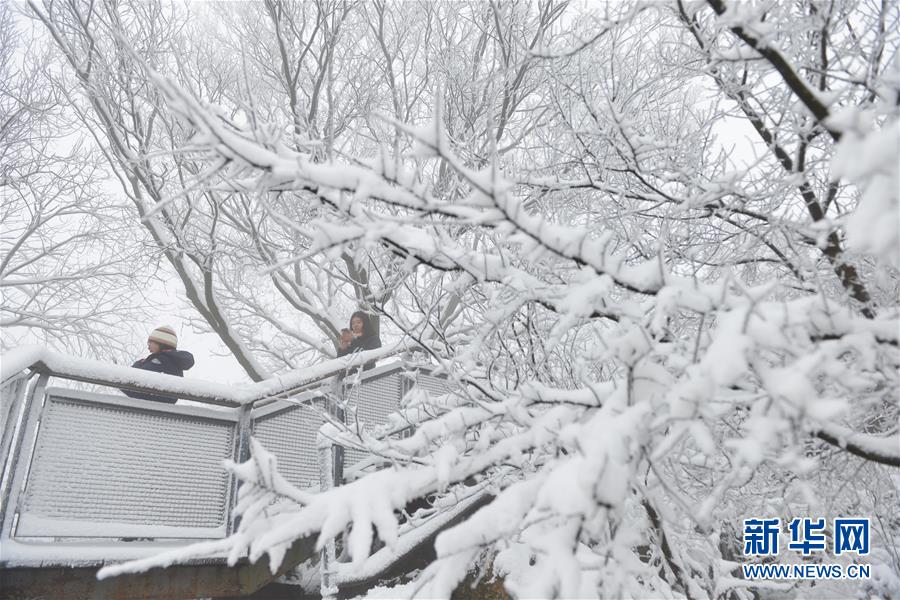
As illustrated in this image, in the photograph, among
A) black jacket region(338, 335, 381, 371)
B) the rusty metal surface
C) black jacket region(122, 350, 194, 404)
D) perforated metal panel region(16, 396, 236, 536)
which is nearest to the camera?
the rusty metal surface

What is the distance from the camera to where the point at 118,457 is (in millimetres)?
3938

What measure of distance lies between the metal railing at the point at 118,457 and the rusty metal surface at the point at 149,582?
10 cm

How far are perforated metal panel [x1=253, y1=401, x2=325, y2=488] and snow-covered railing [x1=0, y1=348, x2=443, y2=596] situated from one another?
0.05 ft

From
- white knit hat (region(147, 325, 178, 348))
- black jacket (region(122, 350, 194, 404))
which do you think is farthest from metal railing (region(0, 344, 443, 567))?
white knit hat (region(147, 325, 178, 348))

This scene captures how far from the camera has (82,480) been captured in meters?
3.77

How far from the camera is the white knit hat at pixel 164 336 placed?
5.28 meters

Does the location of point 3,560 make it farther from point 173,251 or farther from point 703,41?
point 173,251

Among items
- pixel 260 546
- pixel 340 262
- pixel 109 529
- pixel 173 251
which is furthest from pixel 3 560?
pixel 340 262

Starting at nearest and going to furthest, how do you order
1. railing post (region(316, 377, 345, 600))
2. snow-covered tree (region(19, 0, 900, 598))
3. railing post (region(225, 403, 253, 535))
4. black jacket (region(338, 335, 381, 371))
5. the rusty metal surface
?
snow-covered tree (region(19, 0, 900, 598)) → the rusty metal surface → railing post (region(316, 377, 345, 600)) → railing post (region(225, 403, 253, 535)) → black jacket (region(338, 335, 381, 371))

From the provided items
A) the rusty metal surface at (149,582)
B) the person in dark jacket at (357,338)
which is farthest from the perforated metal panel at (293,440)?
the person in dark jacket at (357,338)

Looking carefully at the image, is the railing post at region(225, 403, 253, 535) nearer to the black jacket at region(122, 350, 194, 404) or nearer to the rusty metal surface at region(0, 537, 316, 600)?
the rusty metal surface at region(0, 537, 316, 600)

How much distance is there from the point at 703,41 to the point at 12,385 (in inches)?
172

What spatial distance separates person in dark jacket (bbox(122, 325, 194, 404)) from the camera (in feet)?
17.0

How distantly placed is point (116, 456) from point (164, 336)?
1637 mm
